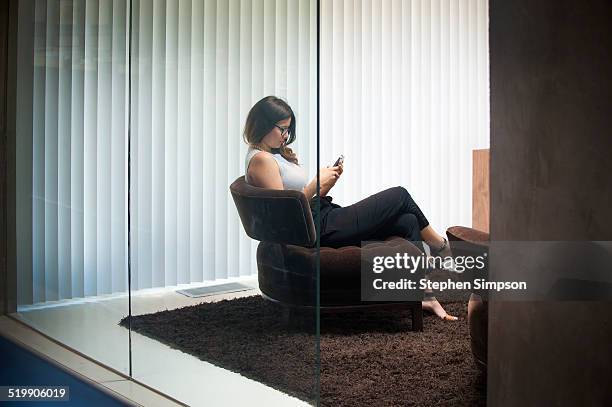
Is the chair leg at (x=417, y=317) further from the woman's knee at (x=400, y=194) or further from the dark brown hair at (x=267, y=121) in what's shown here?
the dark brown hair at (x=267, y=121)

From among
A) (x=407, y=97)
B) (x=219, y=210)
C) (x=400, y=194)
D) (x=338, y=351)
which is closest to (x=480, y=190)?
(x=407, y=97)

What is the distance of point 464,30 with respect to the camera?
18.6ft

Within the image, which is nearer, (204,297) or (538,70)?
(538,70)

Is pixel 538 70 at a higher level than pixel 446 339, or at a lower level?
higher

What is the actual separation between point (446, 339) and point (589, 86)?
209cm

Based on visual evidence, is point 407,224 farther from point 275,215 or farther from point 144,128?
point 275,215

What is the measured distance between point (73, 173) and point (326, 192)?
1051 mm

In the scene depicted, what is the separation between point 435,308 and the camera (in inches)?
140

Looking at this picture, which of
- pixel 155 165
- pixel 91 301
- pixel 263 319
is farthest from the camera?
pixel 91 301

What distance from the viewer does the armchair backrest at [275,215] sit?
1724 millimetres

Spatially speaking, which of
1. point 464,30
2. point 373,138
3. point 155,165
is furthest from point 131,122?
point 464,30

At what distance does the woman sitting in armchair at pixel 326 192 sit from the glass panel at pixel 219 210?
0.03 feet

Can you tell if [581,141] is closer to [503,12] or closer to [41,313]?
[503,12]

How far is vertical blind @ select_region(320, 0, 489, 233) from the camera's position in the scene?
527 cm
